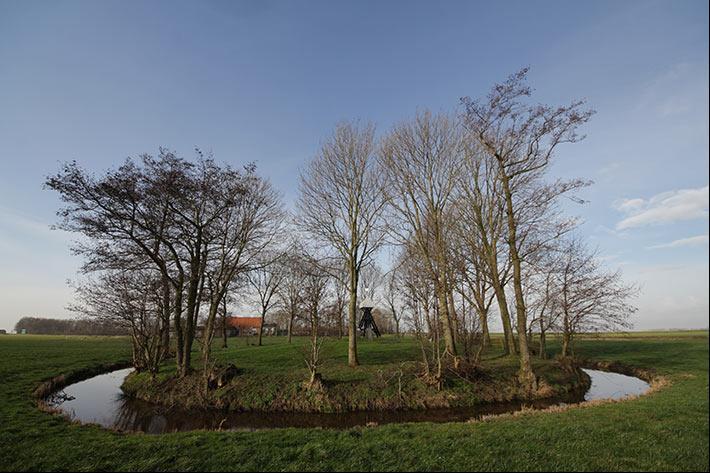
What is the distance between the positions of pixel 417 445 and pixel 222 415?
9.67 meters


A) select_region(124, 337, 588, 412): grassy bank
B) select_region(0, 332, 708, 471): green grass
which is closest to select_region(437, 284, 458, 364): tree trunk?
select_region(124, 337, 588, 412): grassy bank

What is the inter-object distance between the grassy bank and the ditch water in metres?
0.46

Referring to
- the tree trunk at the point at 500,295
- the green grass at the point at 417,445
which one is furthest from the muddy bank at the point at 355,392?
the green grass at the point at 417,445

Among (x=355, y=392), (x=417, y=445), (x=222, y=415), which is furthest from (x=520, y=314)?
(x=222, y=415)

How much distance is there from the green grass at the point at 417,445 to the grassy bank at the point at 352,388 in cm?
476

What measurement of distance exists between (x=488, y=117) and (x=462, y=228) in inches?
278

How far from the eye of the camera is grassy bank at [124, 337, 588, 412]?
14.3 meters

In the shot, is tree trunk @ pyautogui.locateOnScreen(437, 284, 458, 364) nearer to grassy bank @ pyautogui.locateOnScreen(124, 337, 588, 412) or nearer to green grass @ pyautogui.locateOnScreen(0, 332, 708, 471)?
grassy bank @ pyautogui.locateOnScreen(124, 337, 588, 412)

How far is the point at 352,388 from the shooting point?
590 inches

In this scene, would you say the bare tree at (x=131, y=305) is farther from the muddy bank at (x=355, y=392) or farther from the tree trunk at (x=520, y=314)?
the tree trunk at (x=520, y=314)

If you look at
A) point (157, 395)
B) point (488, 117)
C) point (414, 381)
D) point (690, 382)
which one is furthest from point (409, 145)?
point (157, 395)

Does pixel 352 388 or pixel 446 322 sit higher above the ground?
pixel 446 322

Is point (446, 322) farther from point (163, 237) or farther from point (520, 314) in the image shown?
point (163, 237)

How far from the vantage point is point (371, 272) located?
2050 inches
